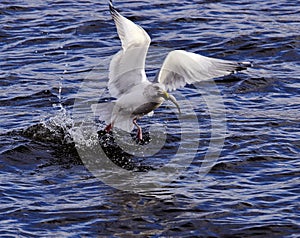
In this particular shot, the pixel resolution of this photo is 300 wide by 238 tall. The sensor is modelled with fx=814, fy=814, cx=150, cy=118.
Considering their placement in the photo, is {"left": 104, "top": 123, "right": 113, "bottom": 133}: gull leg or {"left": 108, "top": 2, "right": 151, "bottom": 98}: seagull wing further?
{"left": 104, "top": 123, "right": 113, "bottom": 133}: gull leg

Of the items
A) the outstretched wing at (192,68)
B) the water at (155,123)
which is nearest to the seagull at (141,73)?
the outstretched wing at (192,68)

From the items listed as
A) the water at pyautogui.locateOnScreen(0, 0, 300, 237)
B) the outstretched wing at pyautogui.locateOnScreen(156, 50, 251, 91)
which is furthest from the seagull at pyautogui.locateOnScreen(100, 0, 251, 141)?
the water at pyautogui.locateOnScreen(0, 0, 300, 237)

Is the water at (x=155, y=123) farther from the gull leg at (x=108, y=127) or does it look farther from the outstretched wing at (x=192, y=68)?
the outstretched wing at (x=192, y=68)

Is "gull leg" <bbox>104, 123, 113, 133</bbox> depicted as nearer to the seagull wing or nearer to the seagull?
the seagull

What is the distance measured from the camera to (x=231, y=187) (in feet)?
29.6

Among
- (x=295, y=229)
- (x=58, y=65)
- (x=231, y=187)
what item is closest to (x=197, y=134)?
(x=231, y=187)

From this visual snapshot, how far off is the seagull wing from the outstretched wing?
11.4 inches

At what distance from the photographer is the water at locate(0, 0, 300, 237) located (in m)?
8.34

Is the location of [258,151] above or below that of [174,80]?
below

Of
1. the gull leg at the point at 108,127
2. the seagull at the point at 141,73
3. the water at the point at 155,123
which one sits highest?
the seagull at the point at 141,73

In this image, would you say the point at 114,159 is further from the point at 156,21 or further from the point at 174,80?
the point at 156,21

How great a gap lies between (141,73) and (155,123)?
145 cm

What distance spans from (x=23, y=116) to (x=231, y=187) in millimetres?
3594

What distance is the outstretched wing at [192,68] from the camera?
9.56 meters
